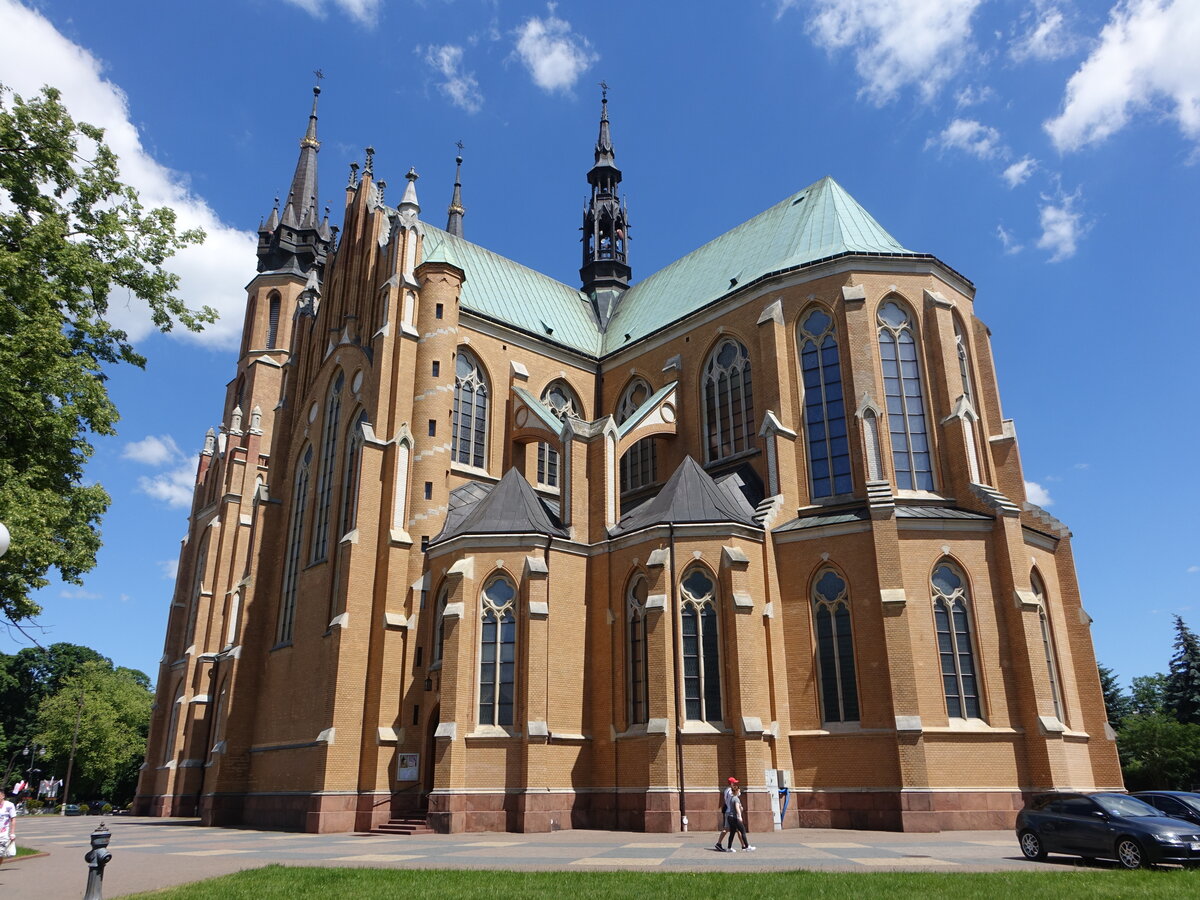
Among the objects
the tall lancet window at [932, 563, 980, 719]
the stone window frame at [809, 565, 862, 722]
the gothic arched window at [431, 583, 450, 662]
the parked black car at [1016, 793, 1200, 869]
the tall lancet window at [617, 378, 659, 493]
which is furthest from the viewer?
the tall lancet window at [617, 378, 659, 493]

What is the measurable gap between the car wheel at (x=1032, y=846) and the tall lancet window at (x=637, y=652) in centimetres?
1051

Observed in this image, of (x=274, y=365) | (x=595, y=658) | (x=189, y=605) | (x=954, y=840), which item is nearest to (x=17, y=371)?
(x=595, y=658)

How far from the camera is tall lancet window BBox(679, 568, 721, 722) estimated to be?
23.4 m

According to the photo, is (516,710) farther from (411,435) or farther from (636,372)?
(636,372)

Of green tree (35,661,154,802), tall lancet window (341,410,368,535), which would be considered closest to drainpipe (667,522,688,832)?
tall lancet window (341,410,368,535)

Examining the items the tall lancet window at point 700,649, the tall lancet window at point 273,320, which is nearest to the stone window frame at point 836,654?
the tall lancet window at point 700,649

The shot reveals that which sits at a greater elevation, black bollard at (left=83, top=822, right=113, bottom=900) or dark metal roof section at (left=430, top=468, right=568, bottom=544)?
dark metal roof section at (left=430, top=468, right=568, bottom=544)

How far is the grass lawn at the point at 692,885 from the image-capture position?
10562 mm

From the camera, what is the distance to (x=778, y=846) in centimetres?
1820

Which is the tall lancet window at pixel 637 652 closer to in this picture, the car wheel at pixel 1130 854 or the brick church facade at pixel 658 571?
the brick church facade at pixel 658 571

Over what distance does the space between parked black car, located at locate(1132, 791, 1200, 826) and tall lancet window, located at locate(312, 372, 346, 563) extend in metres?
25.3

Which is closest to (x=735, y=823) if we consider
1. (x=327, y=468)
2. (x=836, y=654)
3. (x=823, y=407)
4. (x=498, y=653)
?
(x=836, y=654)

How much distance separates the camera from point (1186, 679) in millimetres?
48500

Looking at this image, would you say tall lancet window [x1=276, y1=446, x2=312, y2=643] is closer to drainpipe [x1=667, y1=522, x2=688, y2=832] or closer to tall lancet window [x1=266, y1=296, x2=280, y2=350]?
drainpipe [x1=667, y1=522, x2=688, y2=832]
